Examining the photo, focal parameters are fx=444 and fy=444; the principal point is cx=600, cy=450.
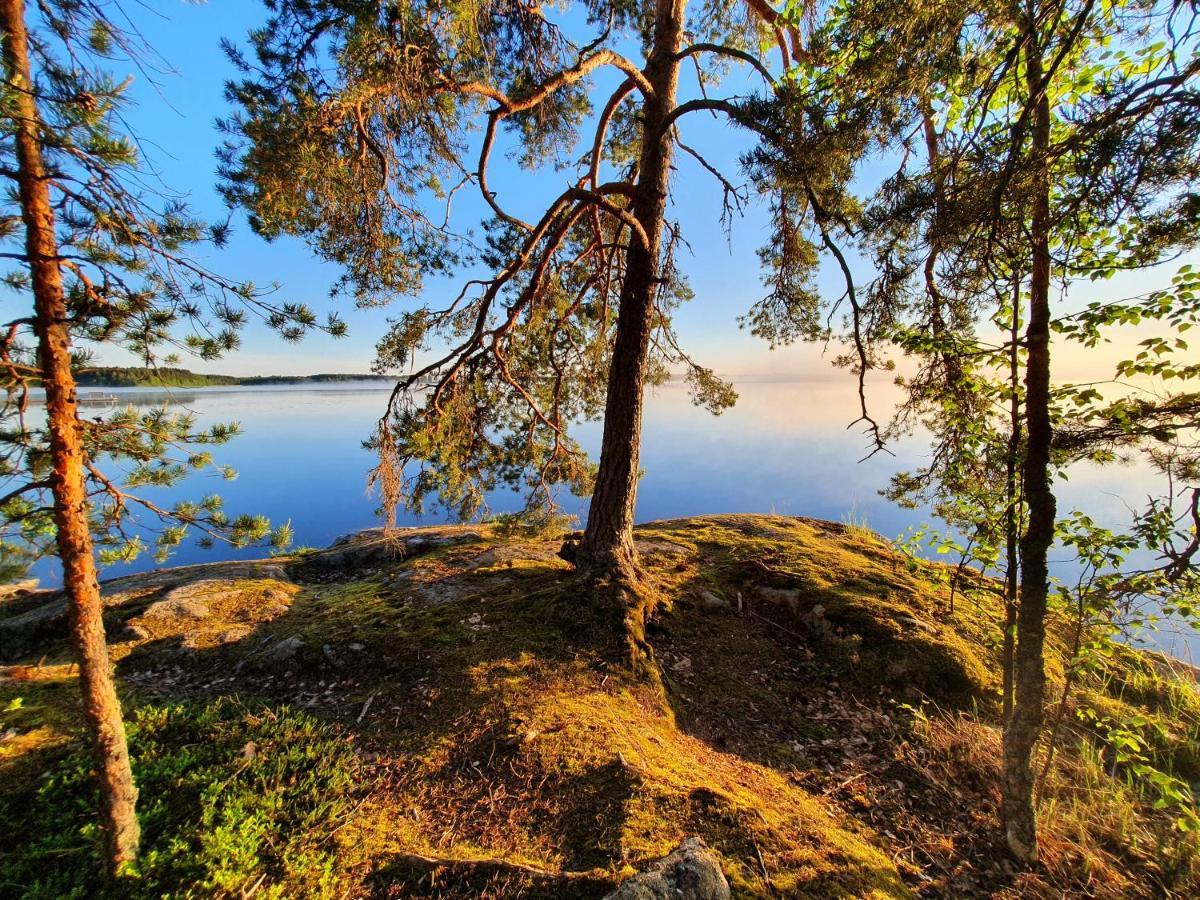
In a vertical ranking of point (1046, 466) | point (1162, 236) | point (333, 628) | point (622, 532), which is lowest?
point (333, 628)

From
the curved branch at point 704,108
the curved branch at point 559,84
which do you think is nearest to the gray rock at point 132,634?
the curved branch at point 559,84

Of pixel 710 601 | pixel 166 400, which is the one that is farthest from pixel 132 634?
pixel 710 601

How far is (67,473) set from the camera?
5.98 ft

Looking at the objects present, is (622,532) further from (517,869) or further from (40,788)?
(40,788)

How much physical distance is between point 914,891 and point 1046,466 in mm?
2362

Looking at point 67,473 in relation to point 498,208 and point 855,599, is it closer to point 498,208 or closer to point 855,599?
point 498,208

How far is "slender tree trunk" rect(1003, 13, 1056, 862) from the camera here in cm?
243

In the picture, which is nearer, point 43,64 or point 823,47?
point 43,64

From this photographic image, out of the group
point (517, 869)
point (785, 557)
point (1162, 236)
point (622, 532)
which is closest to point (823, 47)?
point (1162, 236)

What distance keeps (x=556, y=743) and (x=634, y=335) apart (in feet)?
11.8

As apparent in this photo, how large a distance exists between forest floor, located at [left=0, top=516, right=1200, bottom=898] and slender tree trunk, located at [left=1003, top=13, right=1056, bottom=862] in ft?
1.05

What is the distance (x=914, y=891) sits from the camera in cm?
231

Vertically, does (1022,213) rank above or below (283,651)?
above

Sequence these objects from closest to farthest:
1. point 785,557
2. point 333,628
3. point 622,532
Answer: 1. point 333,628
2. point 622,532
3. point 785,557
